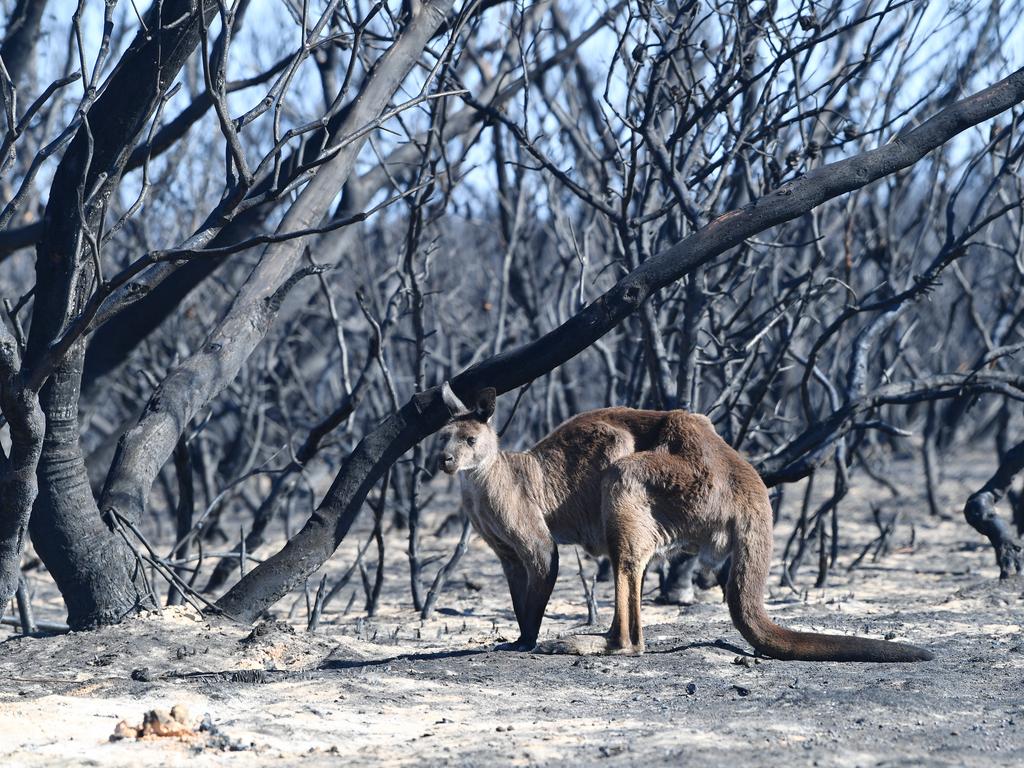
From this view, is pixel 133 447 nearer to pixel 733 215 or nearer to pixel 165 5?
pixel 165 5

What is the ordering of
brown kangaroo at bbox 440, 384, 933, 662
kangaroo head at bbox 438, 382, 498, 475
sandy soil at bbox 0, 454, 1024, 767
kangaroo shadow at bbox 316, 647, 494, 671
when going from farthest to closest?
kangaroo head at bbox 438, 382, 498, 475
brown kangaroo at bbox 440, 384, 933, 662
kangaroo shadow at bbox 316, 647, 494, 671
sandy soil at bbox 0, 454, 1024, 767

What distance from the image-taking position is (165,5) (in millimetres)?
5398

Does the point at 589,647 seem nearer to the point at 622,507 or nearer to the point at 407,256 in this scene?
the point at 622,507

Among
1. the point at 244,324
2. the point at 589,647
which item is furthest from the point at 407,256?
the point at 589,647

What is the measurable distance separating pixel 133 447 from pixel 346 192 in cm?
312

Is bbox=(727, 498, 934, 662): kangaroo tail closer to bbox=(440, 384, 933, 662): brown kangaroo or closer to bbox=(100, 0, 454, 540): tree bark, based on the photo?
bbox=(440, 384, 933, 662): brown kangaroo

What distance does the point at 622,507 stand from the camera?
579 centimetres

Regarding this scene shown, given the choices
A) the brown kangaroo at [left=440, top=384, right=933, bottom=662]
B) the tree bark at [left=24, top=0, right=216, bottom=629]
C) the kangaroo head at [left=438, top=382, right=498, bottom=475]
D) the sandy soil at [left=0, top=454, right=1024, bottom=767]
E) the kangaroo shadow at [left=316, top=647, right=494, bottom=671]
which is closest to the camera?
the sandy soil at [left=0, top=454, right=1024, bottom=767]

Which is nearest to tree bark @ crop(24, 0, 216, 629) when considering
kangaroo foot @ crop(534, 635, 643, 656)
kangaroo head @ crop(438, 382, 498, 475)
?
kangaroo head @ crop(438, 382, 498, 475)

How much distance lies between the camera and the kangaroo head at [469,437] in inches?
232

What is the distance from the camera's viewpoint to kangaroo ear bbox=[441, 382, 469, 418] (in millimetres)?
5727

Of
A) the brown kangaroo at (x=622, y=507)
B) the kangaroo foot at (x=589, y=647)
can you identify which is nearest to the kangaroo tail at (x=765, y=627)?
the brown kangaroo at (x=622, y=507)

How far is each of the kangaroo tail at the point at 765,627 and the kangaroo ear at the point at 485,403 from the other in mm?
1304

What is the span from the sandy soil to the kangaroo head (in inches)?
35.9
